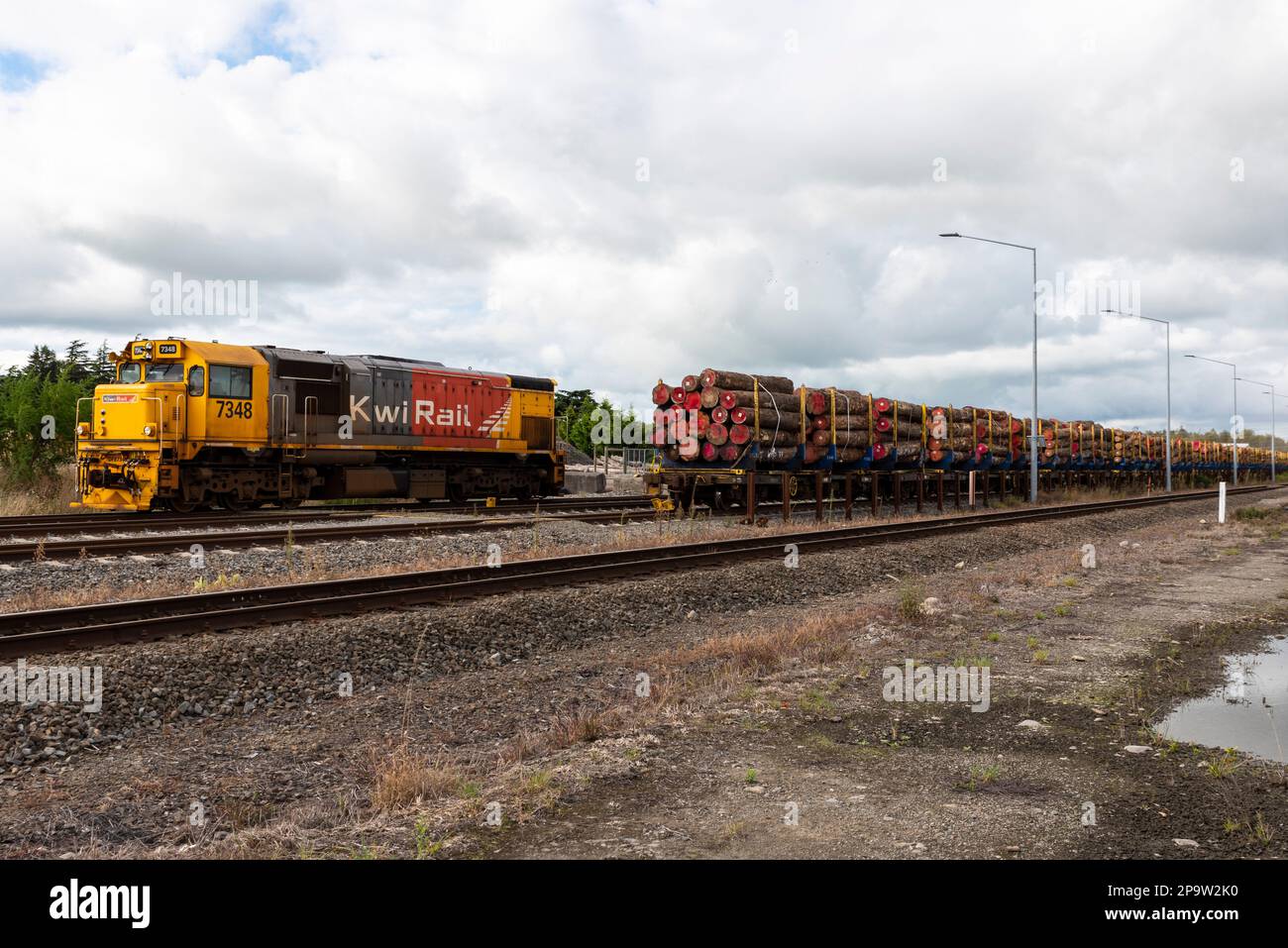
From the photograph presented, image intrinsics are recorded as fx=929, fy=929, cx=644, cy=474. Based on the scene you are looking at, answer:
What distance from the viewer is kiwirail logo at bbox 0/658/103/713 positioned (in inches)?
260

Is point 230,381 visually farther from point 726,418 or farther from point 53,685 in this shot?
point 53,685

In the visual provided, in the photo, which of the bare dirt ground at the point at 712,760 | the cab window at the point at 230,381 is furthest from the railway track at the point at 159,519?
the bare dirt ground at the point at 712,760

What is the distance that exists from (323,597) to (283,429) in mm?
12948

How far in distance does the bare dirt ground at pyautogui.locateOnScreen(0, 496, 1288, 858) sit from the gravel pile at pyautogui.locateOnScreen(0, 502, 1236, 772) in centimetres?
11

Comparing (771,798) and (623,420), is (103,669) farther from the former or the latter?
(623,420)

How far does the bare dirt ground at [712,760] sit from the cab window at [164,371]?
1379 centimetres

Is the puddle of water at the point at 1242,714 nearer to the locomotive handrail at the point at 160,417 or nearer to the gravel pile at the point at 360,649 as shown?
the gravel pile at the point at 360,649

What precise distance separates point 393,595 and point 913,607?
5.83 m

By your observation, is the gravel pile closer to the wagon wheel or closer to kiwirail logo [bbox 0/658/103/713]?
kiwirail logo [bbox 0/658/103/713]

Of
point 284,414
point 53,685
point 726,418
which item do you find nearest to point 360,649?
point 53,685

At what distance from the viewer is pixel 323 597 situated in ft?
32.3

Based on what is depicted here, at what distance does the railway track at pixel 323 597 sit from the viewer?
8.02 meters

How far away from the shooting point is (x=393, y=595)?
1000 cm

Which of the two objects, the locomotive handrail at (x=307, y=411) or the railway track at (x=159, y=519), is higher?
the locomotive handrail at (x=307, y=411)
